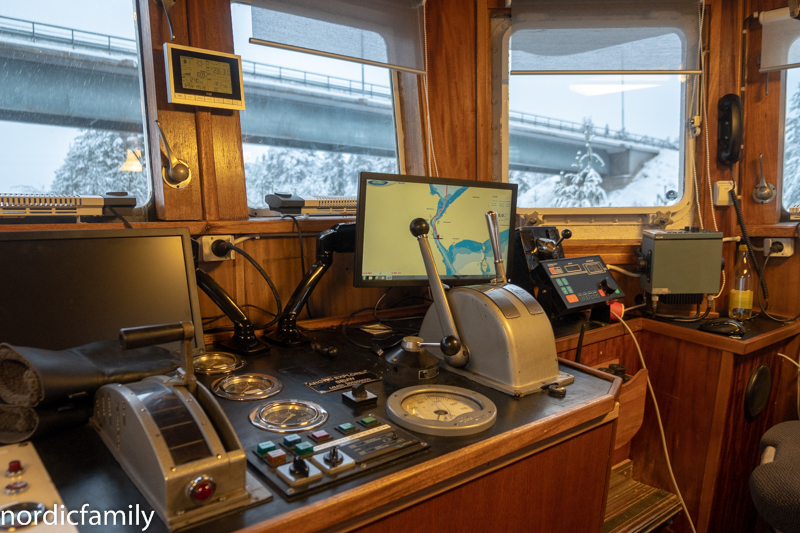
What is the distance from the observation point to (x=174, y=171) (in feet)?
4.87

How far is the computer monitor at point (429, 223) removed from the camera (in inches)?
59.6

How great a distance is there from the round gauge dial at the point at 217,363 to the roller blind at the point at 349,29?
1.07 metres

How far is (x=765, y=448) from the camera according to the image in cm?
148

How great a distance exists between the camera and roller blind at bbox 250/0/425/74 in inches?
70.7

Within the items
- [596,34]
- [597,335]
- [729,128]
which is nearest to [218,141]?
[597,335]

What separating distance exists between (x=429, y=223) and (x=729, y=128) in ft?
4.85

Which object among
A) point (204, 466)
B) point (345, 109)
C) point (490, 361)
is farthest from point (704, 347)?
point (204, 466)

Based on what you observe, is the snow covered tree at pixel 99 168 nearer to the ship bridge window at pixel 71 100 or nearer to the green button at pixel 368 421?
the ship bridge window at pixel 71 100

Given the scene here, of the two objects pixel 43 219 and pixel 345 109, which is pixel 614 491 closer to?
pixel 345 109

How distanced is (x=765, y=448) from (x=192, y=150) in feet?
6.16

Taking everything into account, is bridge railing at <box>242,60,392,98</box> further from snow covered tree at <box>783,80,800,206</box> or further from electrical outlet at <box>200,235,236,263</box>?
snow covered tree at <box>783,80,800,206</box>

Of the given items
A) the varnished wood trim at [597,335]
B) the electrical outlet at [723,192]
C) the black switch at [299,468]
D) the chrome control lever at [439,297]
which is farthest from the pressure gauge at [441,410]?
the electrical outlet at [723,192]

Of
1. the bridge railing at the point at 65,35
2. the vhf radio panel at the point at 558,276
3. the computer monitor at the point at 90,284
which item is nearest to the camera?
the computer monitor at the point at 90,284

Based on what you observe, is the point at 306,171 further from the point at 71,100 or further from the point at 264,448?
the point at 264,448
